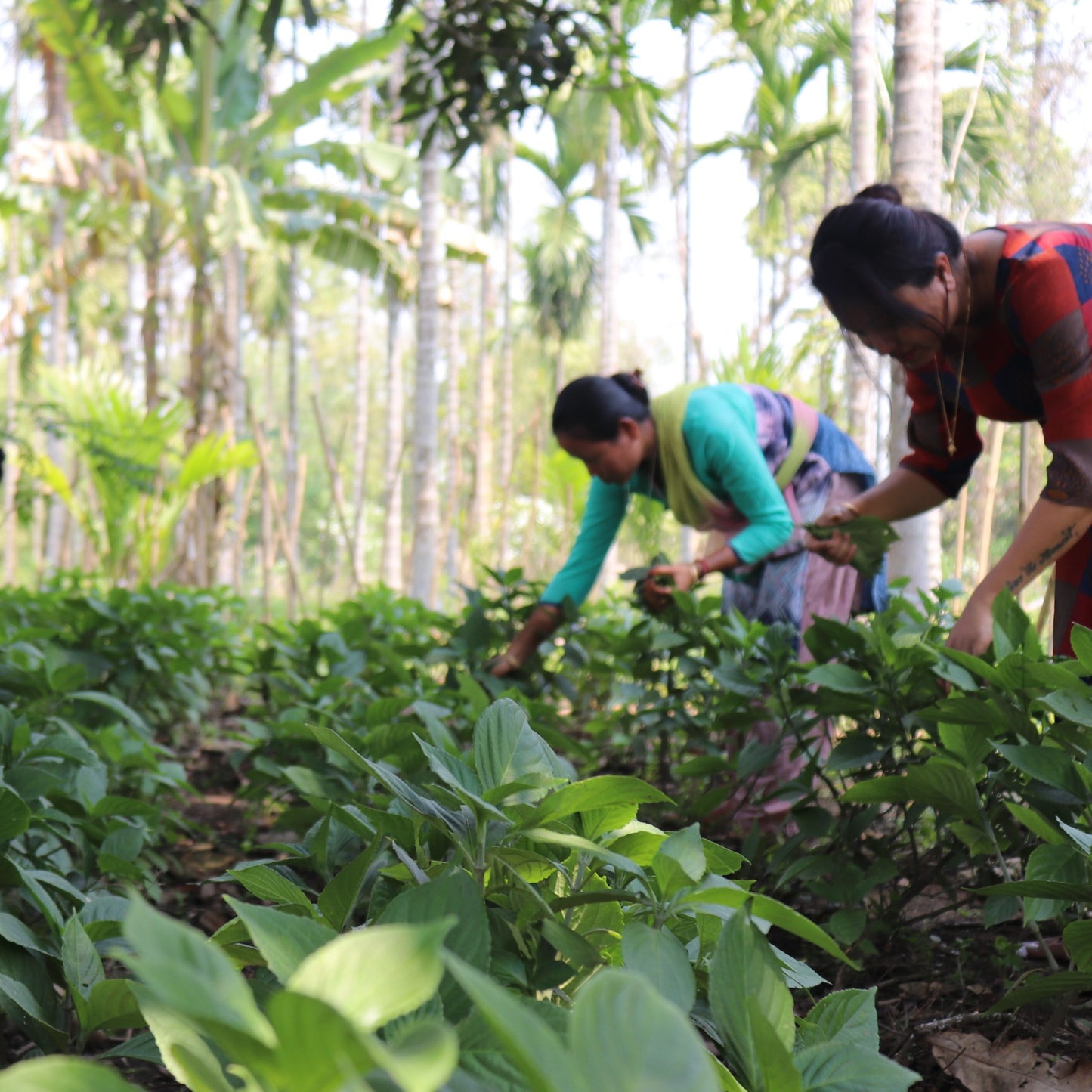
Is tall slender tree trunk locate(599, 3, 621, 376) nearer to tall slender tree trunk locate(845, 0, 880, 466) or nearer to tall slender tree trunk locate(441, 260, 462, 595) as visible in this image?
tall slender tree trunk locate(441, 260, 462, 595)

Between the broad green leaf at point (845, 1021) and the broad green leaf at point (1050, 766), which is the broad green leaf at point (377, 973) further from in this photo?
the broad green leaf at point (1050, 766)

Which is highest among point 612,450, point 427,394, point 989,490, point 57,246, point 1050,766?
point 57,246

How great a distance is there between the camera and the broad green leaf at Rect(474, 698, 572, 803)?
892 millimetres

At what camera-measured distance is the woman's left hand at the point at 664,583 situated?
2.75m

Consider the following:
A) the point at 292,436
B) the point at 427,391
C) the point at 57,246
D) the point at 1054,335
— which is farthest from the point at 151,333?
the point at 57,246

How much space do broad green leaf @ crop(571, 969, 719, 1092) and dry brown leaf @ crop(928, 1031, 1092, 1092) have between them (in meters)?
1.08

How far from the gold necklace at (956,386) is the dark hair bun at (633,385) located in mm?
1077

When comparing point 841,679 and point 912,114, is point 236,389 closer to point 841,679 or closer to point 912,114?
point 912,114

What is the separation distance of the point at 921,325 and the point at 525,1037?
1640mm

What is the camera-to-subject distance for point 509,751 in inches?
36.2

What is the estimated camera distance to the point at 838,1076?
649 millimetres

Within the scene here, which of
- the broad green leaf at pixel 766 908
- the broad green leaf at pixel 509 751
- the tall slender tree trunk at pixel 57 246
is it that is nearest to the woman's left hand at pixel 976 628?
the broad green leaf at pixel 509 751

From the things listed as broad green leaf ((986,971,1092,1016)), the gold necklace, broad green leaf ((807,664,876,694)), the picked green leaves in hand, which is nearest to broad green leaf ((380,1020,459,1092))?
broad green leaf ((986,971,1092,1016))

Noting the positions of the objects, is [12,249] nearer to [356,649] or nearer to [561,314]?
[561,314]
